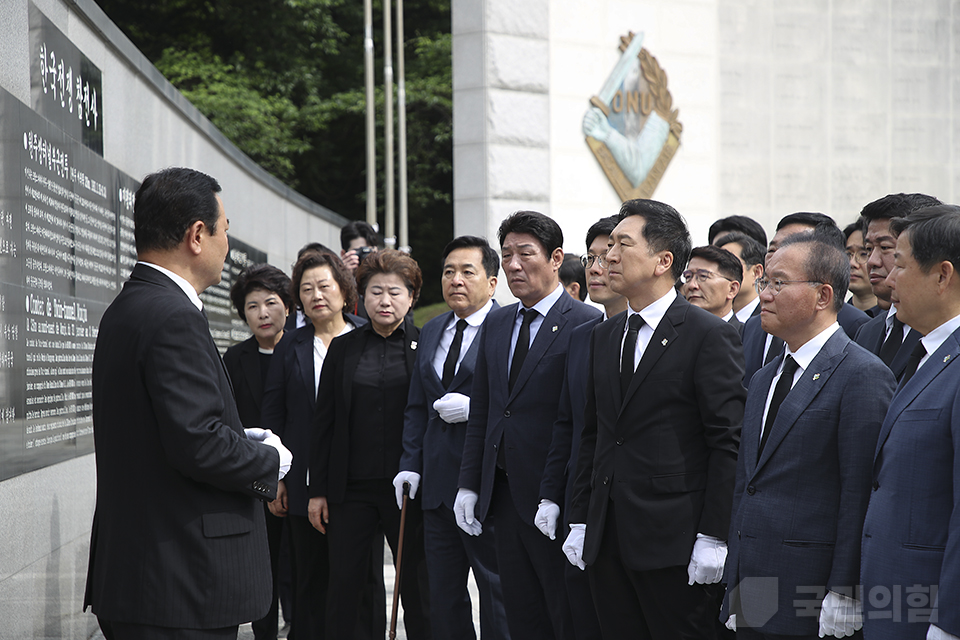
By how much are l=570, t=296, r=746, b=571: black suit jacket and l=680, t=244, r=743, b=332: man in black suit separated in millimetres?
1750

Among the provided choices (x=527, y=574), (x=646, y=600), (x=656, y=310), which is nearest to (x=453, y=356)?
(x=527, y=574)

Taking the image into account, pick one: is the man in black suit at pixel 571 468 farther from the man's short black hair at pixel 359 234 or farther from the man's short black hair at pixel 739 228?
the man's short black hair at pixel 359 234

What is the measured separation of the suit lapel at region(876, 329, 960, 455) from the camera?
2635mm

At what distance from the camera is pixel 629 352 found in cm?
361

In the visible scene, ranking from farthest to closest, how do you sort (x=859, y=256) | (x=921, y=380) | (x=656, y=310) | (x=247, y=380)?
(x=247, y=380) < (x=859, y=256) < (x=656, y=310) < (x=921, y=380)

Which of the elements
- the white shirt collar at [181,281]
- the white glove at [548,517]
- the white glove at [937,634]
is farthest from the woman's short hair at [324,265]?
the white glove at [937,634]

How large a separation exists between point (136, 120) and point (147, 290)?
12.0 ft

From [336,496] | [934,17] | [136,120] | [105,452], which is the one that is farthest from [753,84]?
[105,452]

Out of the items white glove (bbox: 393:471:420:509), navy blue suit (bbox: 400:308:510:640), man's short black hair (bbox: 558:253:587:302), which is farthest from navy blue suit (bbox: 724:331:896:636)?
man's short black hair (bbox: 558:253:587:302)

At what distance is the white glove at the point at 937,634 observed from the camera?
2.39 metres

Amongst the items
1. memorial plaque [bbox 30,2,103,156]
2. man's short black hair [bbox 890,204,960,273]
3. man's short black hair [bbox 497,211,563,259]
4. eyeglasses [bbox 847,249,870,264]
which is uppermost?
memorial plaque [bbox 30,2,103,156]

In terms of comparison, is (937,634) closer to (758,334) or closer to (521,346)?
(521,346)

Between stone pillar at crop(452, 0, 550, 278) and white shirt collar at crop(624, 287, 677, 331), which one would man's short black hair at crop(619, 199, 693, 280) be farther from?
stone pillar at crop(452, 0, 550, 278)

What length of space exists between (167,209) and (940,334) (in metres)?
2.30
